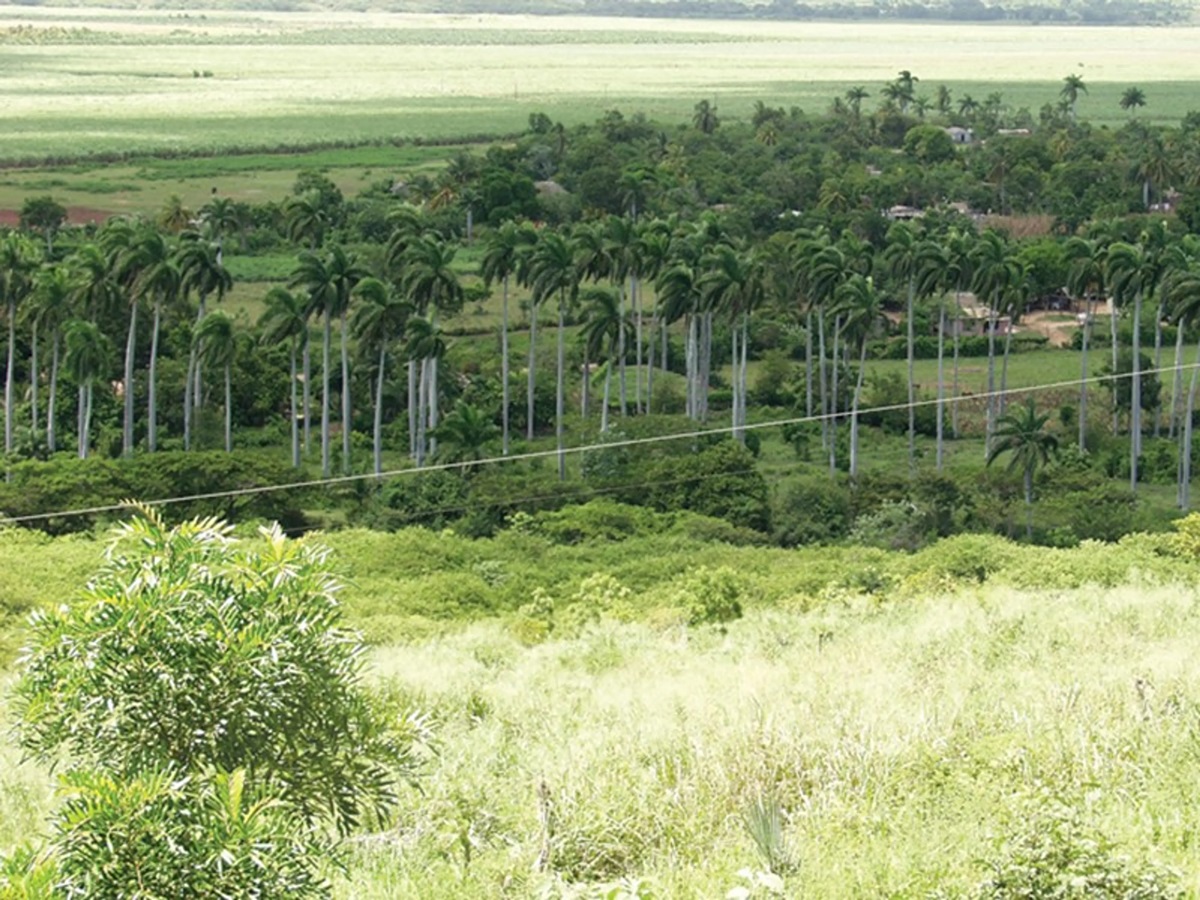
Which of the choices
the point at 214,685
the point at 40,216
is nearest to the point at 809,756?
the point at 214,685

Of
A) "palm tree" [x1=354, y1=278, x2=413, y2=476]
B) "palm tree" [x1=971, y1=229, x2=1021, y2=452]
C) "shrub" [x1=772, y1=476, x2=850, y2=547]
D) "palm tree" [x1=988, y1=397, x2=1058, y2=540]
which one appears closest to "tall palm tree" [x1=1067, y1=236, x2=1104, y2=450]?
"palm tree" [x1=971, y1=229, x2=1021, y2=452]

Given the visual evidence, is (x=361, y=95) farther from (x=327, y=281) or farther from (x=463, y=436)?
(x=463, y=436)

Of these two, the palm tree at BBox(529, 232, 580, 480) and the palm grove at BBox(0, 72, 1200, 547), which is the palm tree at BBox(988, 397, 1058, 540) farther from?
the palm tree at BBox(529, 232, 580, 480)

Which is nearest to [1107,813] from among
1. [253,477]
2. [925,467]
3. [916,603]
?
[916,603]

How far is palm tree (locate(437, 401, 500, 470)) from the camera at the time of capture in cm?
4538

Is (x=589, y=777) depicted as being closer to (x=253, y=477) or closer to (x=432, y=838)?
(x=432, y=838)

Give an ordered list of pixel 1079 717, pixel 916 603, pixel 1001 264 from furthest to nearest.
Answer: pixel 1001 264 < pixel 916 603 < pixel 1079 717

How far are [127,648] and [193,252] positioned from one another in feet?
134

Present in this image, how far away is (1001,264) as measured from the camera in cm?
5356

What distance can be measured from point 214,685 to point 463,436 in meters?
34.1

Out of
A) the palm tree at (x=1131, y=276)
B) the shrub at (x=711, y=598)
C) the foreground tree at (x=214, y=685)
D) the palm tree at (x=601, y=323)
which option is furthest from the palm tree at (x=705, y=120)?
the foreground tree at (x=214, y=685)

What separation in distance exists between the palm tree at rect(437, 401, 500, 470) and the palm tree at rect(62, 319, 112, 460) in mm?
8583

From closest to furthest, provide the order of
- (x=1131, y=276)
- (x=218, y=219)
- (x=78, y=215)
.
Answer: (x=1131, y=276), (x=218, y=219), (x=78, y=215)

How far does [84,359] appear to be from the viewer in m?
47.4
